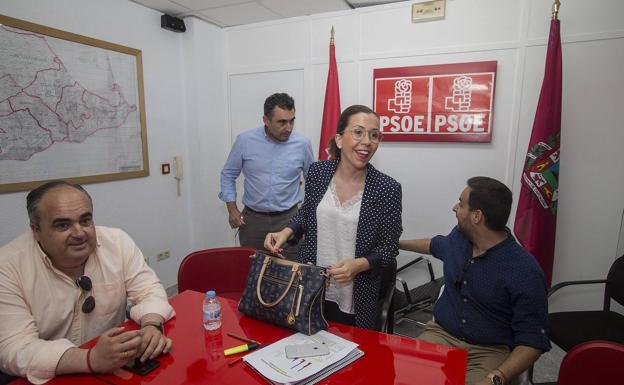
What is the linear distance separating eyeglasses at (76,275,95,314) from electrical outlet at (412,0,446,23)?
2.96 meters

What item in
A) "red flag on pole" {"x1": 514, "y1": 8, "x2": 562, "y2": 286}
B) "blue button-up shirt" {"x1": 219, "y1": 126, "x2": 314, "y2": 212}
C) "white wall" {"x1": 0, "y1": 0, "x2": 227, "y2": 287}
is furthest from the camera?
"blue button-up shirt" {"x1": 219, "y1": 126, "x2": 314, "y2": 212}

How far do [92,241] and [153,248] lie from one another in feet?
7.31

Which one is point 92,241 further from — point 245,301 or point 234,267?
point 234,267

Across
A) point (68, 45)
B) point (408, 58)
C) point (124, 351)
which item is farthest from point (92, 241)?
point (408, 58)

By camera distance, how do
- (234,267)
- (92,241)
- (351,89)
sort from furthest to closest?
(351,89)
(234,267)
(92,241)

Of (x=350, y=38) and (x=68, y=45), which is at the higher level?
(x=350, y=38)

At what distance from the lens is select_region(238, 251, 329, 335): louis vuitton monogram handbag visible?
50.7 inches

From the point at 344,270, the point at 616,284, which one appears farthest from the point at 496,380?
the point at 616,284

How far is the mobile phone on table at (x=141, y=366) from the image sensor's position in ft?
3.82

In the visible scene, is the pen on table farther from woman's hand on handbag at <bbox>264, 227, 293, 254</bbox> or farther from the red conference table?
woman's hand on handbag at <bbox>264, 227, 293, 254</bbox>

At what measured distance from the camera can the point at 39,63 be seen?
257 cm

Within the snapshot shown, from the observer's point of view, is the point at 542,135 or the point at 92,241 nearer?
the point at 92,241

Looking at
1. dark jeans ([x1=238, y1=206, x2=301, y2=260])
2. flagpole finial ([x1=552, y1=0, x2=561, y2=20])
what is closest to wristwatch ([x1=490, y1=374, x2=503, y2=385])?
dark jeans ([x1=238, y1=206, x2=301, y2=260])

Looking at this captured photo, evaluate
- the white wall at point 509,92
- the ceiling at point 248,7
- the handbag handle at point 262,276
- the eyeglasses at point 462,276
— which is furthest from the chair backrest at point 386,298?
the ceiling at point 248,7
